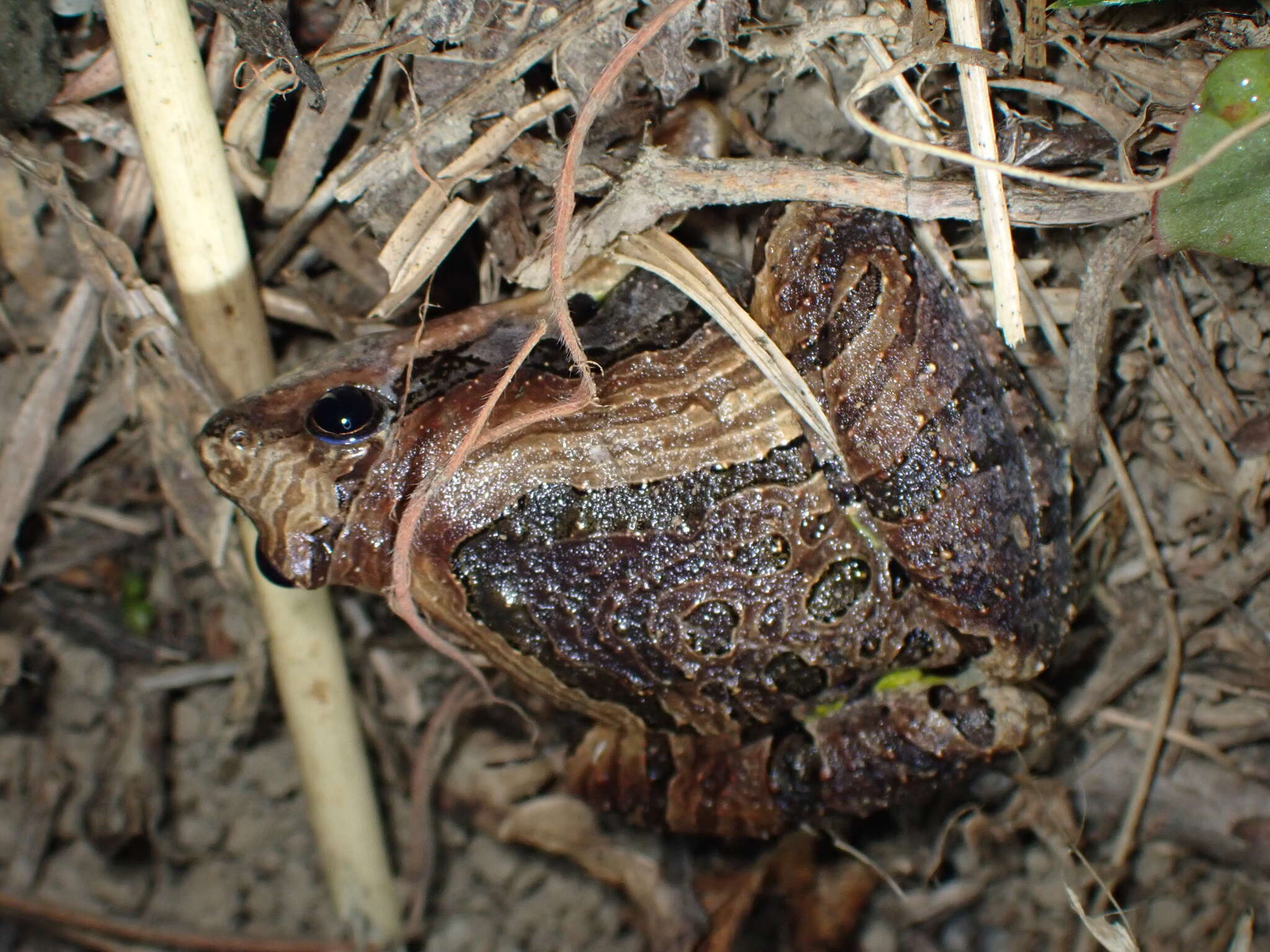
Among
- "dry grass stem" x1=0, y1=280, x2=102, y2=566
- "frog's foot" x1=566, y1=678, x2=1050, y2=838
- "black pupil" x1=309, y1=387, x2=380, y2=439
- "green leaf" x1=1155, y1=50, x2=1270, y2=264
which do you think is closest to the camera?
"green leaf" x1=1155, y1=50, x2=1270, y2=264

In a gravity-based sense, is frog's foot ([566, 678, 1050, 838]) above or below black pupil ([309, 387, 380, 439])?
below

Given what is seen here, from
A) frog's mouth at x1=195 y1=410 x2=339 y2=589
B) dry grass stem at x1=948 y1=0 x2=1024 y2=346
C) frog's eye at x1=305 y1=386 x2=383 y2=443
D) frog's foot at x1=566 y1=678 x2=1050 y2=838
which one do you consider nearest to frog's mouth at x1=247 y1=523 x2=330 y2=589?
frog's mouth at x1=195 y1=410 x2=339 y2=589

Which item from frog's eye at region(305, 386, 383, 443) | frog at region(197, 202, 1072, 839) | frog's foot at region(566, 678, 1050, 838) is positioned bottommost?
frog's foot at region(566, 678, 1050, 838)

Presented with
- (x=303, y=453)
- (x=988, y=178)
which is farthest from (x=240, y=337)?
(x=988, y=178)

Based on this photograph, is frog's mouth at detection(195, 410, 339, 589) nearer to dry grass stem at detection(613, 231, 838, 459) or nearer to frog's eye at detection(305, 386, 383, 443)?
frog's eye at detection(305, 386, 383, 443)

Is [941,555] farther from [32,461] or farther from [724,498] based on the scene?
[32,461]

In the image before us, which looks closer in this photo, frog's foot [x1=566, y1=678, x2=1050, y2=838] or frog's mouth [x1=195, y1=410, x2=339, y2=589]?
frog's mouth [x1=195, y1=410, x2=339, y2=589]

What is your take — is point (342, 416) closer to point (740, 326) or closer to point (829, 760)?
point (740, 326)
